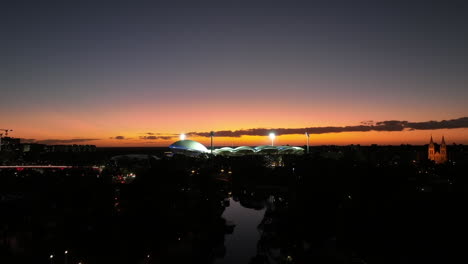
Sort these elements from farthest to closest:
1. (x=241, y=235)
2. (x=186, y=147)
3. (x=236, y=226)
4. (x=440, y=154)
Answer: (x=186, y=147), (x=440, y=154), (x=236, y=226), (x=241, y=235)

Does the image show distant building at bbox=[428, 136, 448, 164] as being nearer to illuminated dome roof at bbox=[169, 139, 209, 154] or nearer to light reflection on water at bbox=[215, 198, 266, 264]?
illuminated dome roof at bbox=[169, 139, 209, 154]

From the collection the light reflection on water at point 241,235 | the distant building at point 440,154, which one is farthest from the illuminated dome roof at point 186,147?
the light reflection on water at point 241,235

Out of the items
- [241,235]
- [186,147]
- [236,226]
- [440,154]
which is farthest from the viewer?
[186,147]

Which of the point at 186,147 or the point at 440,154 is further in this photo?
the point at 186,147

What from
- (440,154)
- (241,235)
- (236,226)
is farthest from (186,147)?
(241,235)

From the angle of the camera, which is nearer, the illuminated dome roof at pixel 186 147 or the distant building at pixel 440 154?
the distant building at pixel 440 154

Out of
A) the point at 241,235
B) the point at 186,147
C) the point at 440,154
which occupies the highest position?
the point at 186,147

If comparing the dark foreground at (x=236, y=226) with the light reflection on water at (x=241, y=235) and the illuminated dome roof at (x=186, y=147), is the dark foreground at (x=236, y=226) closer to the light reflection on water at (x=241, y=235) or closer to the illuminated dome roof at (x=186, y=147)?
the light reflection on water at (x=241, y=235)

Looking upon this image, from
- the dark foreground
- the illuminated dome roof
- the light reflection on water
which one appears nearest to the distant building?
the illuminated dome roof

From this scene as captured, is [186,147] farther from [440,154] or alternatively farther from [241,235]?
[241,235]
